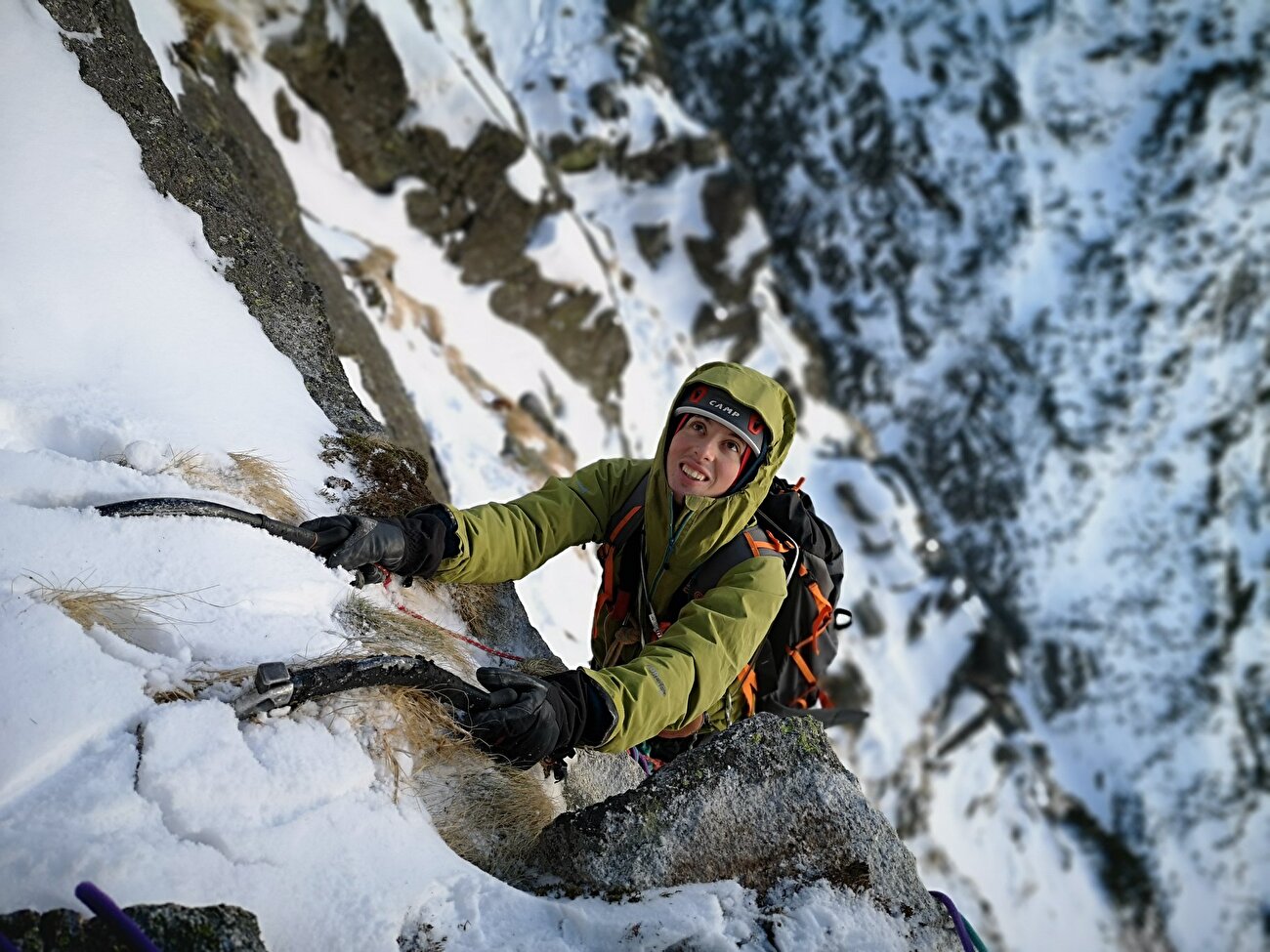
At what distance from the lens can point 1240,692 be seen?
94.3 feet

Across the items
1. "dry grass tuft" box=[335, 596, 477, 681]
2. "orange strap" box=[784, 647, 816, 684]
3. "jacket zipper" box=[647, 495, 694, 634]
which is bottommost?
"dry grass tuft" box=[335, 596, 477, 681]

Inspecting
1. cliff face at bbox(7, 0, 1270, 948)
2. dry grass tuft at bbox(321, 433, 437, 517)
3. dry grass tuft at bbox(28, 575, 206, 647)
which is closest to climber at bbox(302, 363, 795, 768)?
dry grass tuft at bbox(321, 433, 437, 517)

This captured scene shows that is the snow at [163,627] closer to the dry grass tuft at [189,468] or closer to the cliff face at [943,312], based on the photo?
the dry grass tuft at [189,468]

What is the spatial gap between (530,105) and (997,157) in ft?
56.9

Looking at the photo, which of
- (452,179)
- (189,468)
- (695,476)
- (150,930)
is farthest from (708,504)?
(452,179)

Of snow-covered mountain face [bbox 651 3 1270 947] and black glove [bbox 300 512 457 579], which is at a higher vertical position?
snow-covered mountain face [bbox 651 3 1270 947]

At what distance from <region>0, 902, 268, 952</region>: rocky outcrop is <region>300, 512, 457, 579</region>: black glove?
1.46m

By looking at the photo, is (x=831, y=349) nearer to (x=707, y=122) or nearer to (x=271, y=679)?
(x=707, y=122)

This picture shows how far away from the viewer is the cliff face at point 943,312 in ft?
46.3

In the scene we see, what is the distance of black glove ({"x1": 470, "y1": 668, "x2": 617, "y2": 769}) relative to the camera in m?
2.62

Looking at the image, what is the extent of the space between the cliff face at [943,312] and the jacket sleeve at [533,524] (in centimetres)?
731

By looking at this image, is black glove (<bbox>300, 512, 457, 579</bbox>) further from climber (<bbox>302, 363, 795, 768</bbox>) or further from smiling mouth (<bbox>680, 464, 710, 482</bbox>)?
smiling mouth (<bbox>680, 464, 710, 482</bbox>)

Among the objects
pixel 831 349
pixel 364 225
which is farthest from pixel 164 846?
pixel 831 349

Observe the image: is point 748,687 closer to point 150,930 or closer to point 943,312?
point 150,930
